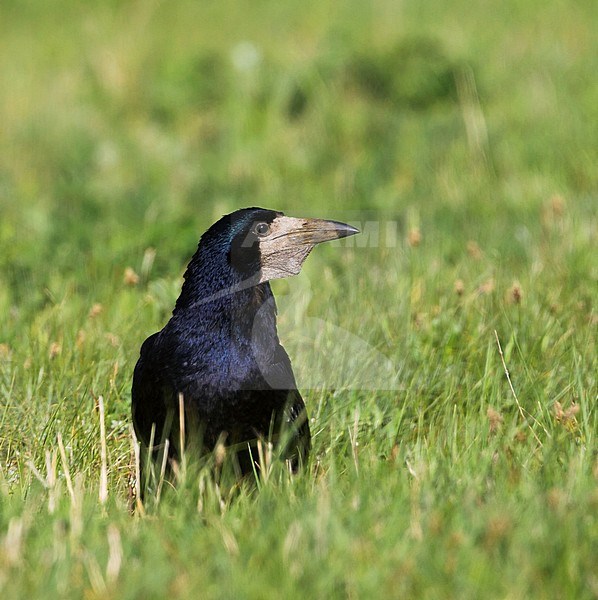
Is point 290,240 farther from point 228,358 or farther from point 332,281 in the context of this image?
point 332,281

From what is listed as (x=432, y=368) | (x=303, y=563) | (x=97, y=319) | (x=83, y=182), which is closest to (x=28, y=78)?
(x=83, y=182)

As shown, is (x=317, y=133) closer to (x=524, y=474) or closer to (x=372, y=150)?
(x=372, y=150)

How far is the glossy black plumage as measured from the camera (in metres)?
3.16

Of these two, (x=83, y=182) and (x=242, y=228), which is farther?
(x=83, y=182)

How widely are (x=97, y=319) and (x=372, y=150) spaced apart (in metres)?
3.23

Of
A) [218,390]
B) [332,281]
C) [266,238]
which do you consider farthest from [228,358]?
[332,281]

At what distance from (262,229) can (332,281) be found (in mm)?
1406

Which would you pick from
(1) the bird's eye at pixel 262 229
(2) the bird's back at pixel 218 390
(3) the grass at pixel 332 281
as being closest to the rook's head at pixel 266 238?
(1) the bird's eye at pixel 262 229

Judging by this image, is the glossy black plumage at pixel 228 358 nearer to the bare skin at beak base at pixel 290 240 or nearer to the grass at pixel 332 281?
the bare skin at beak base at pixel 290 240

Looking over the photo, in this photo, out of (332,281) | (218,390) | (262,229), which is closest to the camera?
(218,390)

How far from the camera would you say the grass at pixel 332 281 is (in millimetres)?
2545

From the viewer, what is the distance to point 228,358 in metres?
3.19

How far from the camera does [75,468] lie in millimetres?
3266

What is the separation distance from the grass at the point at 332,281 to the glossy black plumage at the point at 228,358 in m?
0.15
